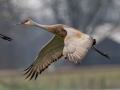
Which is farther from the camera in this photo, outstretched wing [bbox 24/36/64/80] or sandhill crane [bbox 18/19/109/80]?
outstretched wing [bbox 24/36/64/80]

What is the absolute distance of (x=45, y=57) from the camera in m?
10.8

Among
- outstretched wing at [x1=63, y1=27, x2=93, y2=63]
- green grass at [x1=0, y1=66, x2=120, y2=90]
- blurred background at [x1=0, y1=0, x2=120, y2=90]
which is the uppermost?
blurred background at [x1=0, y1=0, x2=120, y2=90]

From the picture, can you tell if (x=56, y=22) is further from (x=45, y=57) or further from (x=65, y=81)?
(x=45, y=57)

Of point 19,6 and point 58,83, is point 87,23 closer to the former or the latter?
point 19,6

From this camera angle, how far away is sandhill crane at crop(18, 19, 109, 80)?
28.2 ft

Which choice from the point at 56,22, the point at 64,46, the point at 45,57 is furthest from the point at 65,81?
the point at 56,22

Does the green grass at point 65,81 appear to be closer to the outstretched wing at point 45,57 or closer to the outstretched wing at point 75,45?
the outstretched wing at point 45,57

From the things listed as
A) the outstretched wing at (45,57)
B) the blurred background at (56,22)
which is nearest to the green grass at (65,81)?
the blurred background at (56,22)

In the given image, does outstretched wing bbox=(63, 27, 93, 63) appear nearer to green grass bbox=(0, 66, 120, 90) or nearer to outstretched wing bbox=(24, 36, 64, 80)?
outstretched wing bbox=(24, 36, 64, 80)

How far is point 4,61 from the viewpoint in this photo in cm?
2372

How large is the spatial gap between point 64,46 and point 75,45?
148 millimetres

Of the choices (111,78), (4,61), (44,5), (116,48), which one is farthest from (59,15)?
(111,78)

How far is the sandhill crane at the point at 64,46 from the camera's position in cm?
860

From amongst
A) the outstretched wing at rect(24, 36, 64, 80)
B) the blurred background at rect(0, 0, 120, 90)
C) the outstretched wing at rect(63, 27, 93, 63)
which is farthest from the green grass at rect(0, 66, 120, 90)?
the outstretched wing at rect(63, 27, 93, 63)
